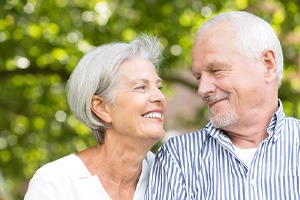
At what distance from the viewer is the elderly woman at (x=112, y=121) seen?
12.3 feet

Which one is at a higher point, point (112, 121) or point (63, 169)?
point (112, 121)

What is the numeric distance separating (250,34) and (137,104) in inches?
24.3

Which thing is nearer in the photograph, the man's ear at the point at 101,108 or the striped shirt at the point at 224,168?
the striped shirt at the point at 224,168

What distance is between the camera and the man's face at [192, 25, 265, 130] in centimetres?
376

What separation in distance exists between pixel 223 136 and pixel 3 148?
562cm

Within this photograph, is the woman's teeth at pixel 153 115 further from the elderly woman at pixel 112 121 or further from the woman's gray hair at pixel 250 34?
the woman's gray hair at pixel 250 34

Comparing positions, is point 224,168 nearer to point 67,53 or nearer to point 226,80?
point 226,80

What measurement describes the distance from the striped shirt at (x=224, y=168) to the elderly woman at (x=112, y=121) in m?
0.14

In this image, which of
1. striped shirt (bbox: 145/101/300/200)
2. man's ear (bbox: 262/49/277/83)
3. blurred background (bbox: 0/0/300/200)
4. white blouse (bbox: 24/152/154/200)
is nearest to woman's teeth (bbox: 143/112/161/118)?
striped shirt (bbox: 145/101/300/200)

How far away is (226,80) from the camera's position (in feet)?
12.3

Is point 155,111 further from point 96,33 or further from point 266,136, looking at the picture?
point 96,33

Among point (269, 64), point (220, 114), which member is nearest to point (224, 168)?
point (220, 114)

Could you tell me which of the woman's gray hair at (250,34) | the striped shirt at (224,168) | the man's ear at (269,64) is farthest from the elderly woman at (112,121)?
the man's ear at (269,64)

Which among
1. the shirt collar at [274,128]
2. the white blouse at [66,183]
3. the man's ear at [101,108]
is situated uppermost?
the man's ear at [101,108]
